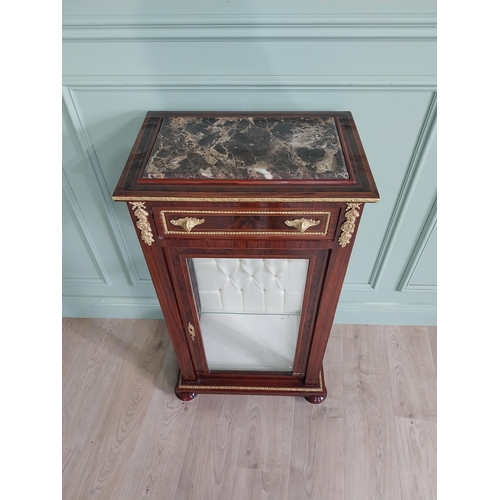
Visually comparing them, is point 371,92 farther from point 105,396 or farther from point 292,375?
point 105,396

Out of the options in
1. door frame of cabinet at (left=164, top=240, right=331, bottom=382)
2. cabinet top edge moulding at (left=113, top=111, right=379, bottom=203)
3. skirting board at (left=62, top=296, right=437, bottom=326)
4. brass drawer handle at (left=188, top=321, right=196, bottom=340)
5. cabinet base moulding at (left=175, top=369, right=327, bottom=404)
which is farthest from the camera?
skirting board at (left=62, top=296, right=437, bottom=326)

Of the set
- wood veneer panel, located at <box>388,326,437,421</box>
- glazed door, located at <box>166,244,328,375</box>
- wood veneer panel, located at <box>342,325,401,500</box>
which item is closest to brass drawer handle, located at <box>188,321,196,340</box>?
glazed door, located at <box>166,244,328,375</box>

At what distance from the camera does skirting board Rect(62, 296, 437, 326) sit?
1.31 metres

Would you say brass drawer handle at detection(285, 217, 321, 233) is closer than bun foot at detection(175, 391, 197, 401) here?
Yes

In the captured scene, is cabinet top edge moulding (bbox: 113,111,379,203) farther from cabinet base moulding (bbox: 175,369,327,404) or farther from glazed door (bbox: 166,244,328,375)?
cabinet base moulding (bbox: 175,369,327,404)

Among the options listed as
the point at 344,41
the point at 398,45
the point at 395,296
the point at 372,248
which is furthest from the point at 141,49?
the point at 395,296

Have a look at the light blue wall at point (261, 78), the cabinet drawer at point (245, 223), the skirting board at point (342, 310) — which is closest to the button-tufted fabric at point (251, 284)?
the cabinet drawer at point (245, 223)

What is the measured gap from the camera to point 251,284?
92 centimetres

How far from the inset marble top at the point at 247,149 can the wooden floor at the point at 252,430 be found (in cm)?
75

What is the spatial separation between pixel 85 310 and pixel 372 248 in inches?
39.1

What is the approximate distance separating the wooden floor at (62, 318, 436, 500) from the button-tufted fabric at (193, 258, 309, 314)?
1.24 feet

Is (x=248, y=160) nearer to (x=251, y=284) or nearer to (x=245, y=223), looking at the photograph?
(x=245, y=223)

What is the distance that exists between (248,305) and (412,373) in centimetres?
62

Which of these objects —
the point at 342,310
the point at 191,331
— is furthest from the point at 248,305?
the point at 342,310
